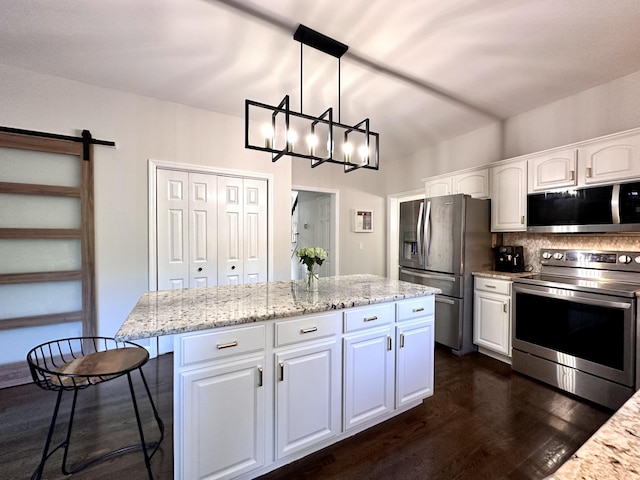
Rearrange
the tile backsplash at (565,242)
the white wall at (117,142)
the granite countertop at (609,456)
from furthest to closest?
the white wall at (117,142), the tile backsplash at (565,242), the granite countertop at (609,456)

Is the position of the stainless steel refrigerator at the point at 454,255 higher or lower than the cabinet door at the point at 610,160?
lower

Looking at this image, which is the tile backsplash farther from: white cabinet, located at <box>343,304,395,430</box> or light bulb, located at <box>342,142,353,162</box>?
light bulb, located at <box>342,142,353,162</box>

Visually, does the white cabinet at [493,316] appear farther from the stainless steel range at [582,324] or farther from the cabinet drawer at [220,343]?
the cabinet drawer at [220,343]

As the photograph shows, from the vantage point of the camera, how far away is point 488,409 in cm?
219

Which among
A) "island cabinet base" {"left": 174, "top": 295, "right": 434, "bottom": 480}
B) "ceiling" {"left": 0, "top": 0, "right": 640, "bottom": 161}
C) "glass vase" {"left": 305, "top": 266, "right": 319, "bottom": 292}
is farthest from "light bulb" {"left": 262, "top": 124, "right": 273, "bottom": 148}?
"island cabinet base" {"left": 174, "top": 295, "right": 434, "bottom": 480}

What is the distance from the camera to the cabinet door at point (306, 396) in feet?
5.21

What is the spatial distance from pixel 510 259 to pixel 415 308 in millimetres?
1785

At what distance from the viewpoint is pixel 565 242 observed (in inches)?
114

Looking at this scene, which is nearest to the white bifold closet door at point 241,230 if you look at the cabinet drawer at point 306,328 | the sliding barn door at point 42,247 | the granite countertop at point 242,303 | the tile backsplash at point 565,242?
the sliding barn door at point 42,247

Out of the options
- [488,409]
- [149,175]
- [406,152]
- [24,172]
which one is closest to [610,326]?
[488,409]

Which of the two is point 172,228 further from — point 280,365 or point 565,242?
point 565,242

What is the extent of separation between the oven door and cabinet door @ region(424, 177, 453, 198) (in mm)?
1532

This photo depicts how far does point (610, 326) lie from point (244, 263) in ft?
11.4

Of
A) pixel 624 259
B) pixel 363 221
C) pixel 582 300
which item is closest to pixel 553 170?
pixel 624 259
